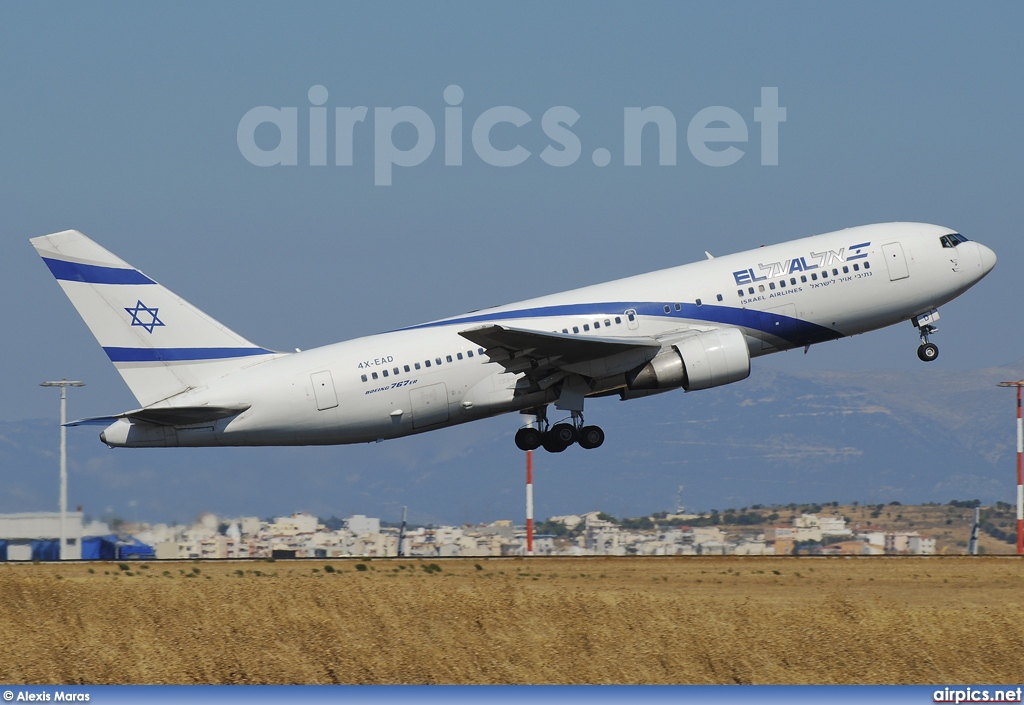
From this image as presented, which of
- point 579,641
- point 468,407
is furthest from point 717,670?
point 468,407

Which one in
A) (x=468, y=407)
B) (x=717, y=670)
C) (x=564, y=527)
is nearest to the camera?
(x=717, y=670)

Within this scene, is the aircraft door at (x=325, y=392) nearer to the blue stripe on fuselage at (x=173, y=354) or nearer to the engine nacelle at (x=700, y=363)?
the blue stripe on fuselage at (x=173, y=354)

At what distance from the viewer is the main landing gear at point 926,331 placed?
4091cm

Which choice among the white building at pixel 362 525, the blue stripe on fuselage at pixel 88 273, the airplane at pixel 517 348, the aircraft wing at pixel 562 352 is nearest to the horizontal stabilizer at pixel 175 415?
the airplane at pixel 517 348

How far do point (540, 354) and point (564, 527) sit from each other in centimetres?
5161

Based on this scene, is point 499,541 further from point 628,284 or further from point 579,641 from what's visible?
point 579,641

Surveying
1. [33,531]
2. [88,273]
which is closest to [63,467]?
[33,531]

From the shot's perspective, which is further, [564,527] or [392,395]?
[564,527]

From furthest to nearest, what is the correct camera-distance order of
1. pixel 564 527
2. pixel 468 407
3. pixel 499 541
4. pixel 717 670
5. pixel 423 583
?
pixel 564 527
pixel 499 541
pixel 468 407
pixel 423 583
pixel 717 670

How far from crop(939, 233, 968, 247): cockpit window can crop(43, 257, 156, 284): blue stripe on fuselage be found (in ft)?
78.4

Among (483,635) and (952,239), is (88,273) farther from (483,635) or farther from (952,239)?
(952,239)

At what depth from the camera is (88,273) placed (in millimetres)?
39812

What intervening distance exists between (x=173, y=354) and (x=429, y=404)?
772 centimetres

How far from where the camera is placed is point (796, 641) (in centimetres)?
2808
